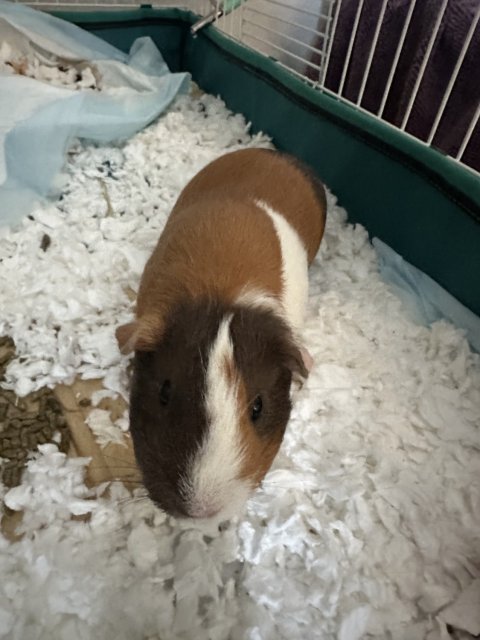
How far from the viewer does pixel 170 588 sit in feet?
3.46

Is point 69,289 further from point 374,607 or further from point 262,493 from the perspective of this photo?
point 374,607

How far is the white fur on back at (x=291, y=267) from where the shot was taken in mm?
1295

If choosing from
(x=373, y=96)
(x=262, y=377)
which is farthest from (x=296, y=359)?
(x=373, y=96)

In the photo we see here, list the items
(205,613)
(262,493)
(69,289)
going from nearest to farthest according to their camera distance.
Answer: (205,613), (262,493), (69,289)

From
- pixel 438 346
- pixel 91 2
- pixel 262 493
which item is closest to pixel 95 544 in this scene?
pixel 262 493

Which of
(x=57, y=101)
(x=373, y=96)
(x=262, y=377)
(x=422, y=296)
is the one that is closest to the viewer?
(x=262, y=377)

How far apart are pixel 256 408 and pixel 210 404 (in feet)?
0.36

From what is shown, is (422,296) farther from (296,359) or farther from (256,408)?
(256,408)

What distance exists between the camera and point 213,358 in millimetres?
864

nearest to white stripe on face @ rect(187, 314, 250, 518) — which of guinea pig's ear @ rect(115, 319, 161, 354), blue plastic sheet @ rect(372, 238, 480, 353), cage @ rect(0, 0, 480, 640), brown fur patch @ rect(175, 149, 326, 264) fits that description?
guinea pig's ear @ rect(115, 319, 161, 354)

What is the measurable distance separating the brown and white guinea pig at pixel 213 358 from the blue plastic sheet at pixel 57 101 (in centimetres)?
75

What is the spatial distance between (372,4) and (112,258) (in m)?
1.39

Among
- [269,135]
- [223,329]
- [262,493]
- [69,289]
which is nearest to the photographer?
[223,329]

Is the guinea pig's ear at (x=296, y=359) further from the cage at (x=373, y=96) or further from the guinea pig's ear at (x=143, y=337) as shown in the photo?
the cage at (x=373, y=96)
